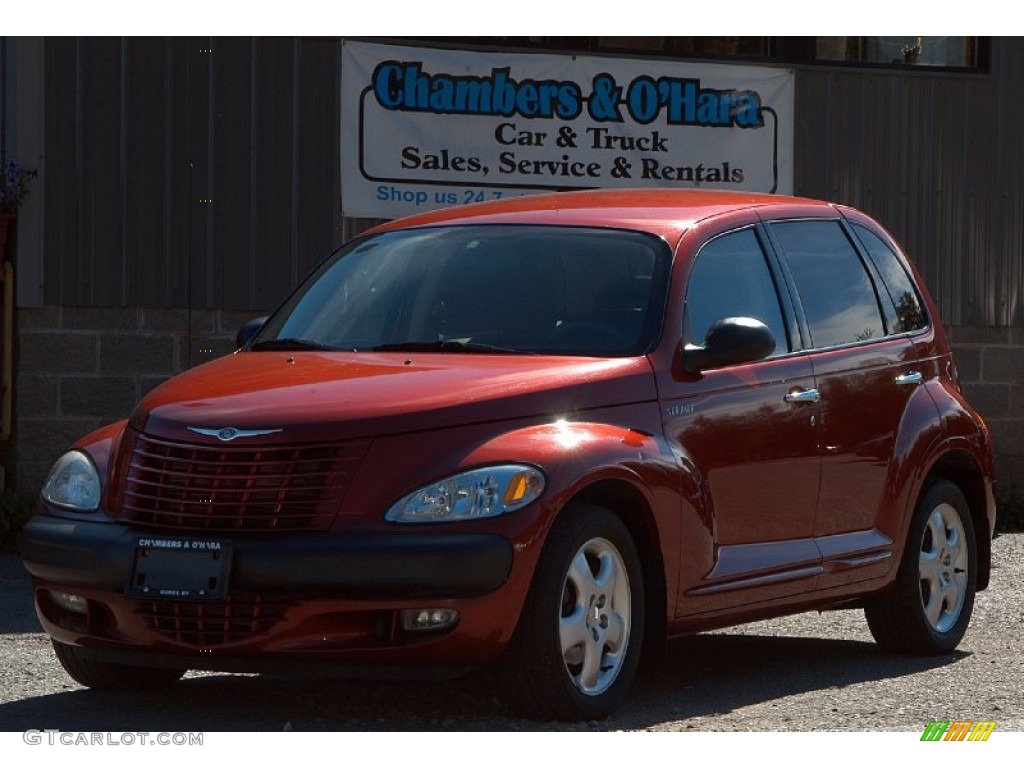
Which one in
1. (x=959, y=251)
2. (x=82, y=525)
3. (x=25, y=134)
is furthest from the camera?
(x=959, y=251)

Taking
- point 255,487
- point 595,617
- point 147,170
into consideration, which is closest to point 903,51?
point 147,170

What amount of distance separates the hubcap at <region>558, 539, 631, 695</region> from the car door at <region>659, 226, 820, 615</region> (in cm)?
39

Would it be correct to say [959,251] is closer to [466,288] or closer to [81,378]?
[81,378]

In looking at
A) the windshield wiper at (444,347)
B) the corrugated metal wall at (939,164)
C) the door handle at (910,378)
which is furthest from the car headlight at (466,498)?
the corrugated metal wall at (939,164)

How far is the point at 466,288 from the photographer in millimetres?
7293

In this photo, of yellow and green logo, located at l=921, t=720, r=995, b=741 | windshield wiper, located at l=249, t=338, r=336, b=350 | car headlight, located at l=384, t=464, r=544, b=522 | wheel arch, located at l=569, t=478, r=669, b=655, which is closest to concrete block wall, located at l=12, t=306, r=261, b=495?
windshield wiper, located at l=249, t=338, r=336, b=350

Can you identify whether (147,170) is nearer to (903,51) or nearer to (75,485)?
(903,51)

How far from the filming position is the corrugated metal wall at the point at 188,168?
41.0 feet

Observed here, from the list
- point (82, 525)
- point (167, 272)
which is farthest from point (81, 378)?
point (82, 525)

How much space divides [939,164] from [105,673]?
9.77 metres

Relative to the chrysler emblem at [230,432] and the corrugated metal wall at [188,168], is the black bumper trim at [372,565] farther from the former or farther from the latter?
the corrugated metal wall at [188,168]

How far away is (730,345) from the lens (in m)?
6.93

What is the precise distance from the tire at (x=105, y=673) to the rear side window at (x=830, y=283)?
279 cm
